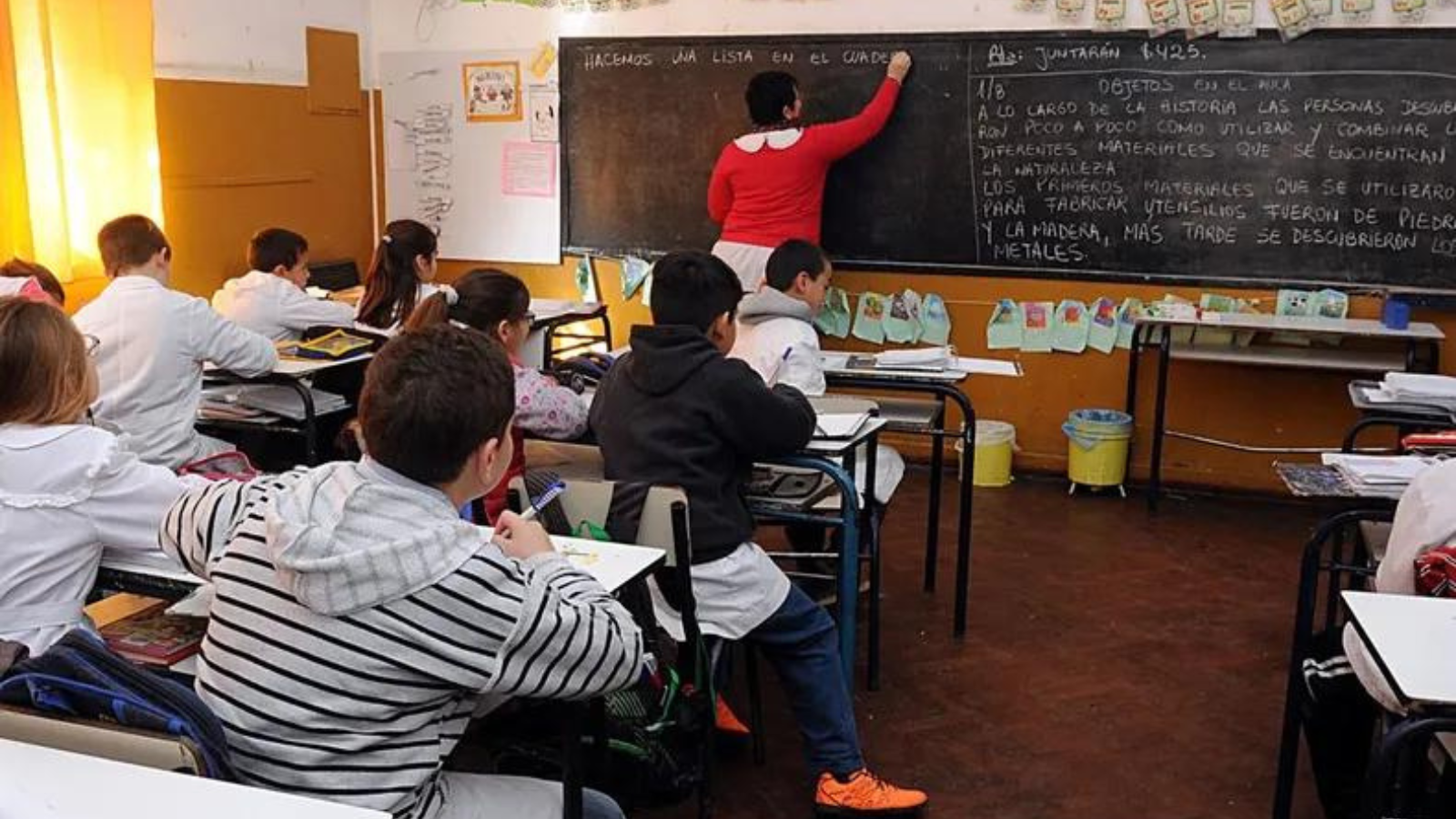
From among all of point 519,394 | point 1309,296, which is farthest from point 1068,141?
point 519,394

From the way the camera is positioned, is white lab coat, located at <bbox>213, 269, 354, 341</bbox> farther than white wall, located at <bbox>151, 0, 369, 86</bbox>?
No

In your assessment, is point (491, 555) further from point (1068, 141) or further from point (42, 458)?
point (1068, 141)

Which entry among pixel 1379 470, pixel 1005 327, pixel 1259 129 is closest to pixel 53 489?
pixel 1379 470

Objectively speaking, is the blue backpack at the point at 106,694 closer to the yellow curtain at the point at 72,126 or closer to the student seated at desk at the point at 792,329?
the student seated at desk at the point at 792,329

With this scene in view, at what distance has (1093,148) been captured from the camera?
5359mm

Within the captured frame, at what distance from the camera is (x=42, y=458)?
6.92 feet

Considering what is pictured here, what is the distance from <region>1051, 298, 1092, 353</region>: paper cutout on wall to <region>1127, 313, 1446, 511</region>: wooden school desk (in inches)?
9.2

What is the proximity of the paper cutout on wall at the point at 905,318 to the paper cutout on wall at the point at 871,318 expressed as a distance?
3cm

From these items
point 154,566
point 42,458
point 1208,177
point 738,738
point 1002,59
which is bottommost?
point 738,738

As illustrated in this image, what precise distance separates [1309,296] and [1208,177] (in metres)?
0.60

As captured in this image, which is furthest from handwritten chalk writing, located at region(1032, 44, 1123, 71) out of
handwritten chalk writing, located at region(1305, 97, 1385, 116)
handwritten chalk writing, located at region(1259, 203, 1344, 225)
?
handwritten chalk writing, located at region(1259, 203, 1344, 225)

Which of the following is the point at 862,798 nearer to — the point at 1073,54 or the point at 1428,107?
the point at 1073,54

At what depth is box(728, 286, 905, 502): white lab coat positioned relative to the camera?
12.1 ft

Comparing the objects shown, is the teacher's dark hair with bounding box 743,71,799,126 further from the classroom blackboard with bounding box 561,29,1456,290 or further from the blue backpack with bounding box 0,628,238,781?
the blue backpack with bounding box 0,628,238,781
